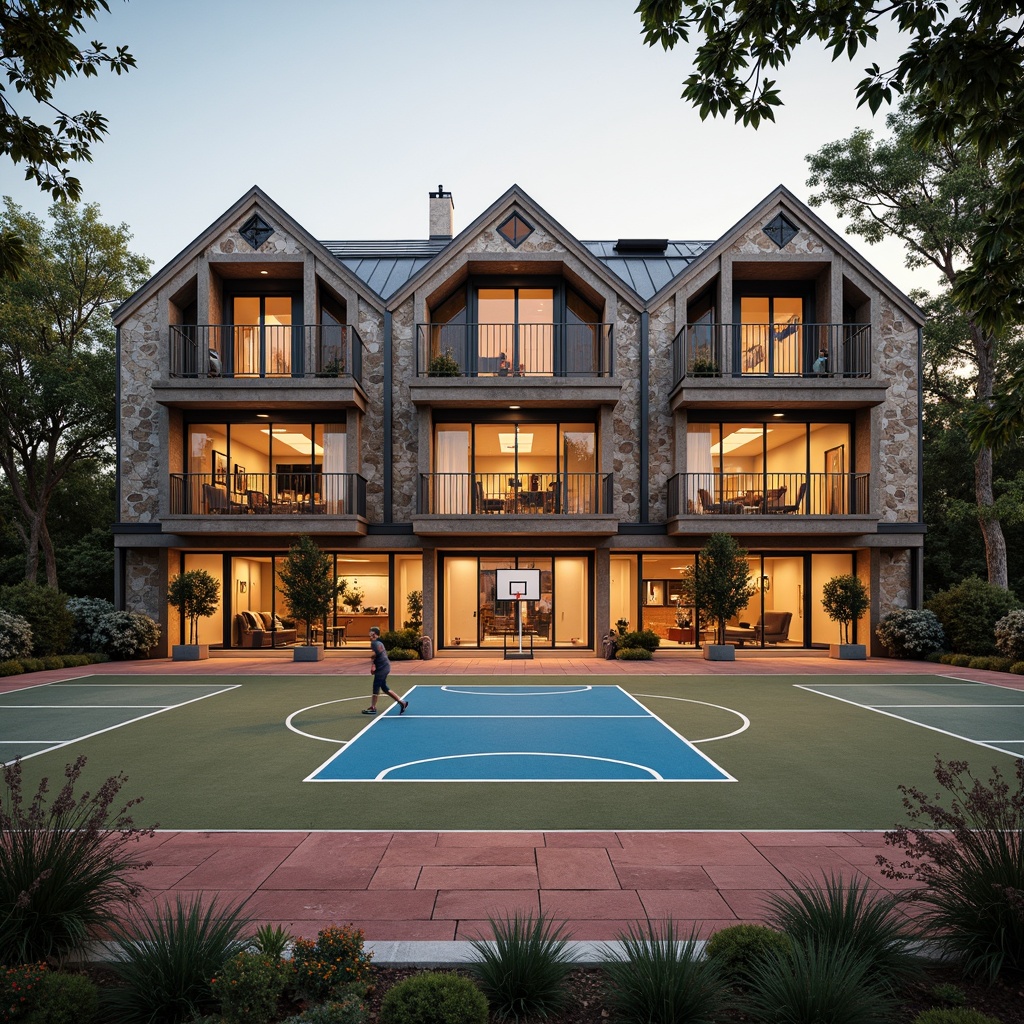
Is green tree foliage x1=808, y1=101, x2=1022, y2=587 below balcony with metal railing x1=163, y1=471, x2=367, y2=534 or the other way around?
the other way around

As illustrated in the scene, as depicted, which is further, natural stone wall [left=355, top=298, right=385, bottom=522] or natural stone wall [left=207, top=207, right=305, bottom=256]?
natural stone wall [left=207, top=207, right=305, bottom=256]

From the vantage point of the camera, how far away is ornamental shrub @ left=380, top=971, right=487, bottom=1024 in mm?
3605

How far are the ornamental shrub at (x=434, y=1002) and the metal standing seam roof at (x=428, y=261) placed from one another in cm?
2292

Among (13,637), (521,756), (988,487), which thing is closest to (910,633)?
(988,487)

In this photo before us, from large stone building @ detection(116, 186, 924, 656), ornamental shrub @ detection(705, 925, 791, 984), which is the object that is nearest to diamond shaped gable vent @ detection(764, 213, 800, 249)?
large stone building @ detection(116, 186, 924, 656)

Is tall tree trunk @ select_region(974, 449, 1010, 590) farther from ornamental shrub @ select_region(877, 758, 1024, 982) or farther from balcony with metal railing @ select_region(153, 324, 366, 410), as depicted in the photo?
ornamental shrub @ select_region(877, 758, 1024, 982)

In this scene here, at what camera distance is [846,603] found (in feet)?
71.3

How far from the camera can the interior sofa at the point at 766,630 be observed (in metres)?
23.4

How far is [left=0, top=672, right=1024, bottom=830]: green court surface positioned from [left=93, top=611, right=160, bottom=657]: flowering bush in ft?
15.9

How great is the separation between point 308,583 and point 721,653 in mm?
12578

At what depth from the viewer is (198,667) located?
20.2 metres

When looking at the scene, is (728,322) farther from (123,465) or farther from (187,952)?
(187,952)

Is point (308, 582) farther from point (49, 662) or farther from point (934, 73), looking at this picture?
point (934, 73)

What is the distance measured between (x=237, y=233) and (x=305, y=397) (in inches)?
246
